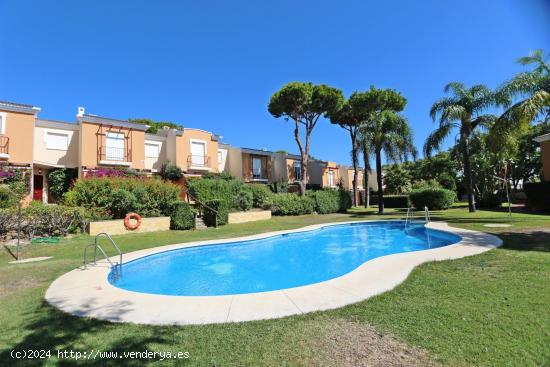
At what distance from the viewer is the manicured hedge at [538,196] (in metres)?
19.1

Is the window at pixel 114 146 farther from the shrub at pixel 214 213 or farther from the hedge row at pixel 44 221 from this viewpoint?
the hedge row at pixel 44 221

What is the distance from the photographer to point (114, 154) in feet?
76.0

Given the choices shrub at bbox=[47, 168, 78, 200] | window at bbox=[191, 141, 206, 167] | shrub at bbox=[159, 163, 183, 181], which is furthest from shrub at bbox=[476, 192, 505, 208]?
shrub at bbox=[47, 168, 78, 200]

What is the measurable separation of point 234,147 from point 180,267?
23.4 meters

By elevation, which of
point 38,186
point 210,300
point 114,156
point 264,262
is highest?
point 114,156

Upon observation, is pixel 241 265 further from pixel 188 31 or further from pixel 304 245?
pixel 188 31

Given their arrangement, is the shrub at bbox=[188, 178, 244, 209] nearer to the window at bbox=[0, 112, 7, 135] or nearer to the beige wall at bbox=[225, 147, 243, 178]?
the beige wall at bbox=[225, 147, 243, 178]

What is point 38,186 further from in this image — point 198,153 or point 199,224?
point 199,224

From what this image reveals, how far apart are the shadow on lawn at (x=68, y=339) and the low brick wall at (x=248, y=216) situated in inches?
594

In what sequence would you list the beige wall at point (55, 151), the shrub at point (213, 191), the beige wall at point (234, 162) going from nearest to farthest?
the beige wall at point (55, 151) < the shrub at point (213, 191) < the beige wall at point (234, 162)

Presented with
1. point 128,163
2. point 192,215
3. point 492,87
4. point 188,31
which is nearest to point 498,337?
point 192,215

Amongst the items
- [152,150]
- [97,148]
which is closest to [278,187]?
[152,150]

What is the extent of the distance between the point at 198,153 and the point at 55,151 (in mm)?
10667

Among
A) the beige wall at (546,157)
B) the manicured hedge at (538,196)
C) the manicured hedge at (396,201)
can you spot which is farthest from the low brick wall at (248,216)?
the beige wall at (546,157)
